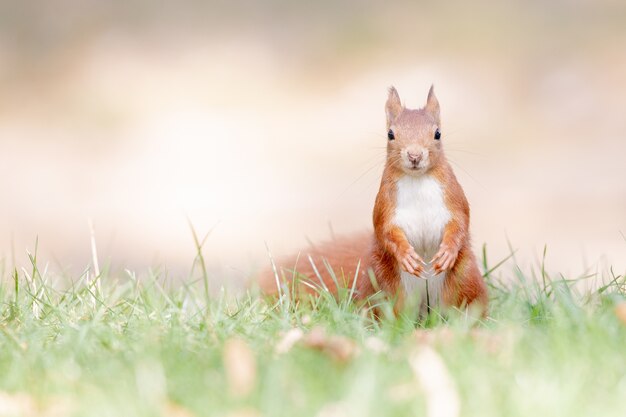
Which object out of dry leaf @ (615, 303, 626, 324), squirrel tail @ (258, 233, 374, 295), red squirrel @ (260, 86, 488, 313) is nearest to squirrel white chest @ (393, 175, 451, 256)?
red squirrel @ (260, 86, 488, 313)

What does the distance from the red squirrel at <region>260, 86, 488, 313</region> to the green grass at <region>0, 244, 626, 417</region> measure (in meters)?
0.12

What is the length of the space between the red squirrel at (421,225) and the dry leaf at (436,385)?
96 cm

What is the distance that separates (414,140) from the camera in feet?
10.4

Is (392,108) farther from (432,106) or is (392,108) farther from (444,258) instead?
(444,258)

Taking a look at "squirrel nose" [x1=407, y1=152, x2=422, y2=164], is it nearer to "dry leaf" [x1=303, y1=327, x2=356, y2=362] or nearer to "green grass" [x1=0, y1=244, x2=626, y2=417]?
"green grass" [x1=0, y1=244, x2=626, y2=417]

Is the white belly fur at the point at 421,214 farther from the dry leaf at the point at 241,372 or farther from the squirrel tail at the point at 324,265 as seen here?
the dry leaf at the point at 241,372

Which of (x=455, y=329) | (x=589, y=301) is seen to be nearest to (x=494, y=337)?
(x=455, y=329)

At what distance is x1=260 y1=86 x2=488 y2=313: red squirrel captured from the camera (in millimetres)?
3141

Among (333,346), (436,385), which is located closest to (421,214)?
(333,346)

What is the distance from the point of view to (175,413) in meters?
1.94

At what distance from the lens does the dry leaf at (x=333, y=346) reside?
2.23 meters

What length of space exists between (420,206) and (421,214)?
0.02 metres

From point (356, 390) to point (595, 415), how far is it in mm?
433

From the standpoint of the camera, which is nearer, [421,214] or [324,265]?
[421,214]
